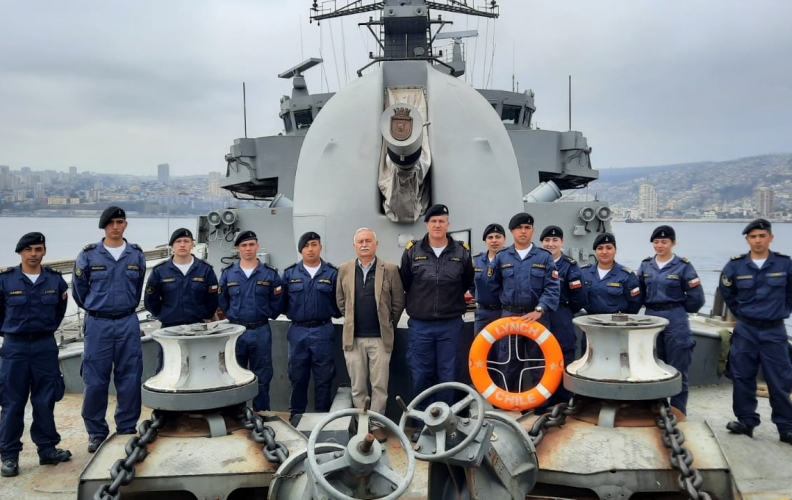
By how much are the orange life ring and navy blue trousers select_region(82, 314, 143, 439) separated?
2004 millimetres

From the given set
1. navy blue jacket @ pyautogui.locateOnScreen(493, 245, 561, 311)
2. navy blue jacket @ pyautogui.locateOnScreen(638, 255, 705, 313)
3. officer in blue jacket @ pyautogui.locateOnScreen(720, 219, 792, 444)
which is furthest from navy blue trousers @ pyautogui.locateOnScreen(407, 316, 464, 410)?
officer in blue jacket @ pyautogui.locateOnScreen(720, 219, 792, 444)

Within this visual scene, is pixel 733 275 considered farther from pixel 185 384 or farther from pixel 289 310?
pixel 185 384

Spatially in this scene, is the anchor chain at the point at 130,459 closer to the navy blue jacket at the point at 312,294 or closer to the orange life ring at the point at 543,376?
the navy blue jacket at the point at 312,294

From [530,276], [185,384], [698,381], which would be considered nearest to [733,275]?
[530,276]

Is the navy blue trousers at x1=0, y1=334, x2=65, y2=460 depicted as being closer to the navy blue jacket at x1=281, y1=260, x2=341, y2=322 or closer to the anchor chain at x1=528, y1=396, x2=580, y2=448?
the navy blue jacket at x1=281, y1=260, x2=341, y2=322

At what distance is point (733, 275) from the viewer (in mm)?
3986

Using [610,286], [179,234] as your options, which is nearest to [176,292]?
[179,234]

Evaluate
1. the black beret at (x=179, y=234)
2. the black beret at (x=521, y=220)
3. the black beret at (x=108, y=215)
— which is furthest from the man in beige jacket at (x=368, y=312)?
the black beret at (x=108, y=215)

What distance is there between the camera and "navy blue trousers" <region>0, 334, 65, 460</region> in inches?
144

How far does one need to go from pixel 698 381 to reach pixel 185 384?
4.22 m

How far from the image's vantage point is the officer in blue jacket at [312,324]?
390 centimetres

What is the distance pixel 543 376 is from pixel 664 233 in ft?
4.33

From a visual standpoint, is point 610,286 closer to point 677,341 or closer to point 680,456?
point 677,341

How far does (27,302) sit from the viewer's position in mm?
3668
